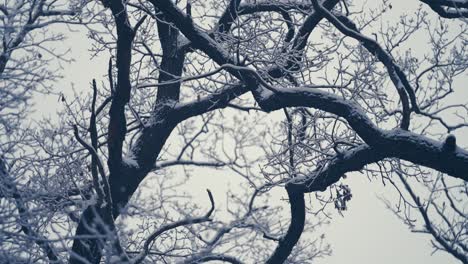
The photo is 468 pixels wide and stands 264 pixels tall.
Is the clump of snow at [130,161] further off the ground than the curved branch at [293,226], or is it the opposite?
the clump of snow at [130,161]

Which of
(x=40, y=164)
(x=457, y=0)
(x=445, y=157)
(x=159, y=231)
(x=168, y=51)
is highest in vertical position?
(x=168, y=51)

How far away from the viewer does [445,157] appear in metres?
5.03

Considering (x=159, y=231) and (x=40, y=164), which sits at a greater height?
(x=40, y=164)

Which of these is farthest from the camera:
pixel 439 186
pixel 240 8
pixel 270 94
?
pixel 439 186

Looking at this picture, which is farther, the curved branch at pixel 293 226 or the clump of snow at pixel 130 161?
the clump of snow at pixel 130 161

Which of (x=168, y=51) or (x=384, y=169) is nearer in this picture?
(x=384, y=169)

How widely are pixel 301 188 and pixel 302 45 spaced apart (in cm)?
232

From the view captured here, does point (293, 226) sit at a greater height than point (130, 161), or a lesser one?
lesser

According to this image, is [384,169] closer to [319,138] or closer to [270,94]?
[319,138]

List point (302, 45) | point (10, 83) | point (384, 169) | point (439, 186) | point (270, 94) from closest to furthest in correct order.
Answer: point (10, 83), point (270, 94), point (384, 169), point (302, 45), point (439, 186)

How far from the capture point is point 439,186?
30.4 ft

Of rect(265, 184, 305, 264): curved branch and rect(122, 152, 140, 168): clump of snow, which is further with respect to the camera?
rect(122, 152, 140, 168): clump of snow

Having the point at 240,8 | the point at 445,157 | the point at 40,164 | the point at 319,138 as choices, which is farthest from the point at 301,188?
the point at 40,164

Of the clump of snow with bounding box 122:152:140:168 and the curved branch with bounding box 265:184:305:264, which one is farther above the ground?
the clump of snow with bounding box 122:152:140:168
